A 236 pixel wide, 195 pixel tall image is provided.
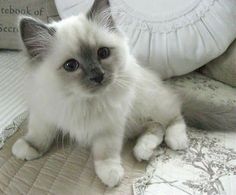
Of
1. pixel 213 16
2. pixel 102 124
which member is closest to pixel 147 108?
pixel 102 124

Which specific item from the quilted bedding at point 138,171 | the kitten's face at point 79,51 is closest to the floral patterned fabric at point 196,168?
the quilted bedding at point 138,171

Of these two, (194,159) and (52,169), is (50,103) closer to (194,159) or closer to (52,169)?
(52,169)

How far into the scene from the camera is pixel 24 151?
1146mm

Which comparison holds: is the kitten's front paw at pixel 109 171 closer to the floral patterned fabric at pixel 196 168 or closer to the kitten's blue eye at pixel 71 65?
the floral patterned fabric at pixel 196 168

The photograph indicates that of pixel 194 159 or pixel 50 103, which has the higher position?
pixel 50 103

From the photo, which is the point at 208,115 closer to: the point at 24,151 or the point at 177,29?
the point at 177,29

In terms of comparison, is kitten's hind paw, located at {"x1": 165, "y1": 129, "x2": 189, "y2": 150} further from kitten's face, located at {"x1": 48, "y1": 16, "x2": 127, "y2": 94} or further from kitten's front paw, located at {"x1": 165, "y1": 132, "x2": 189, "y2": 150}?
kitten's face, located at {"x1": 48, "y1": 16, "x2": 127, "y2": 94}

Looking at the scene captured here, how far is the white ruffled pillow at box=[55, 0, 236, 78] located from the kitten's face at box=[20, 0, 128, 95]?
0.33 metres

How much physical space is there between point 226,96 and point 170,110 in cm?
25

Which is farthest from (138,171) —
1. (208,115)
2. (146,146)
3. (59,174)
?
(208,115)

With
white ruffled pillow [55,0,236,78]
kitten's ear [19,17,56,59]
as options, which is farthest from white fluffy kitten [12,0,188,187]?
white ruffled pillow [55,0,236,78]

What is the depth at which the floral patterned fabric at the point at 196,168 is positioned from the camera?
3.40 feet

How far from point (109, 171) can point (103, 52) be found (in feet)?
1.14

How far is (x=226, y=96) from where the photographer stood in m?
1.40
